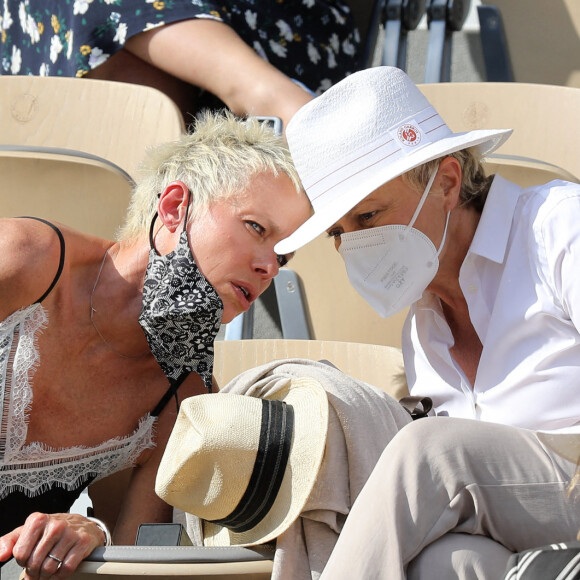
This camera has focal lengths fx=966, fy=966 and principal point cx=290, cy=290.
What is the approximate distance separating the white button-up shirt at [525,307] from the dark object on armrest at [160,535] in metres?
0.77

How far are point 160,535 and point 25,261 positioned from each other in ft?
2.47

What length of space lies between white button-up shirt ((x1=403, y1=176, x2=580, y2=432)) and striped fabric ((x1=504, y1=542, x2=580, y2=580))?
66cm

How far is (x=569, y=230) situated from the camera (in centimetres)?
192

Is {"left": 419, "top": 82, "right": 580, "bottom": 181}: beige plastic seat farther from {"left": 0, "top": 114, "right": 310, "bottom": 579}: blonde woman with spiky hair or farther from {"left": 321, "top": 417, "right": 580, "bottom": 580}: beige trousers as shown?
{"left": 321, "top": 417, "right": 580, "bottom": 580}: beige trousers

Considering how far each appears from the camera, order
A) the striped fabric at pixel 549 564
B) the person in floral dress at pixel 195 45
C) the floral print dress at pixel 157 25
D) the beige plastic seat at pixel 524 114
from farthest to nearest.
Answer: the floral print dress at pixel 157 25 → the person in floral dress at pixel 195 45 → the beige plastic seat at pixel 524 114 → the striped fabric at pixel 549 564

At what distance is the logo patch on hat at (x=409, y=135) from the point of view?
2.06 metres

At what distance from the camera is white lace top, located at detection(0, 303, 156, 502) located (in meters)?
2.07

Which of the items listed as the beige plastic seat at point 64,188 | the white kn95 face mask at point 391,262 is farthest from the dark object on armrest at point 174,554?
the beige plastic seat at point 64,188

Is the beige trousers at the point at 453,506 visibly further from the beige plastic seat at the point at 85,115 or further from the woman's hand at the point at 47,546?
the beige plastic seat at the point at 85,115

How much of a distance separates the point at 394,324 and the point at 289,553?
4.35ft

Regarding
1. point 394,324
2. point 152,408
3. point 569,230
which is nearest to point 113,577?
point 152,408

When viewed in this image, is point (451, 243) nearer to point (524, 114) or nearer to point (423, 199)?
point (423, 199)

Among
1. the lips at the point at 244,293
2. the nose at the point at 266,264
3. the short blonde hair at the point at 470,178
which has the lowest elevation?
the lips at the point at 244,293

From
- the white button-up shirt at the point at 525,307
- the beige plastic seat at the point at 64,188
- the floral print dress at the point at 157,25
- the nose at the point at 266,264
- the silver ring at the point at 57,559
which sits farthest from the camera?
the floral print dress at the point at 157,25
